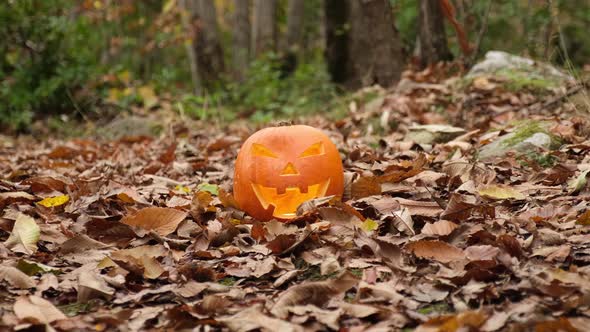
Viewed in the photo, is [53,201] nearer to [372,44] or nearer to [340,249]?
[340,249]

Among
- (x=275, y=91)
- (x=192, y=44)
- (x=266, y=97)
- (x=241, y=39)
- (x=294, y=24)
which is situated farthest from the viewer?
(x=294, y=24)

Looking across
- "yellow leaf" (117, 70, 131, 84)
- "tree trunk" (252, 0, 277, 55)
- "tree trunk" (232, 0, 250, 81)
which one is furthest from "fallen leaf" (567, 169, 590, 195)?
"tree trunk" (252, 0, 277, 55)

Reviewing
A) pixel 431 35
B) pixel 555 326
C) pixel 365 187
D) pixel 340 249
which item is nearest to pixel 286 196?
pixel 365 187

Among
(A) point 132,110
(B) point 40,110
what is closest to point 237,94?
(A) point 132,110

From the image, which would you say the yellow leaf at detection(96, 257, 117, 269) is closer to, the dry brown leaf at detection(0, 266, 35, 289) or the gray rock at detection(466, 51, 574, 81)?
the dry brown leaf at detection(0, 266, 35, 289)

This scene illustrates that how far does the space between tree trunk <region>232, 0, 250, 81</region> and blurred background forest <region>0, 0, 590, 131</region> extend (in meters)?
0.02

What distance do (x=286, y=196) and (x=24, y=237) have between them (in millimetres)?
1212

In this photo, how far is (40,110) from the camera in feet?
30.4

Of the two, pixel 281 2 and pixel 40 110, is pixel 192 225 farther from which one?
pixel 281 2

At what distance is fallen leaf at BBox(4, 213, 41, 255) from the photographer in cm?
251

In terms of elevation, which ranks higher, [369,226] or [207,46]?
[207,46]

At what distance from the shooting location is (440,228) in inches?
95.7

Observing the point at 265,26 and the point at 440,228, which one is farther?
the point at 265,26

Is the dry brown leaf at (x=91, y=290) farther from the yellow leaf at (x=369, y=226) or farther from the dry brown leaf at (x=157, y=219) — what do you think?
the yellow leaf at (x=369, y=226)
